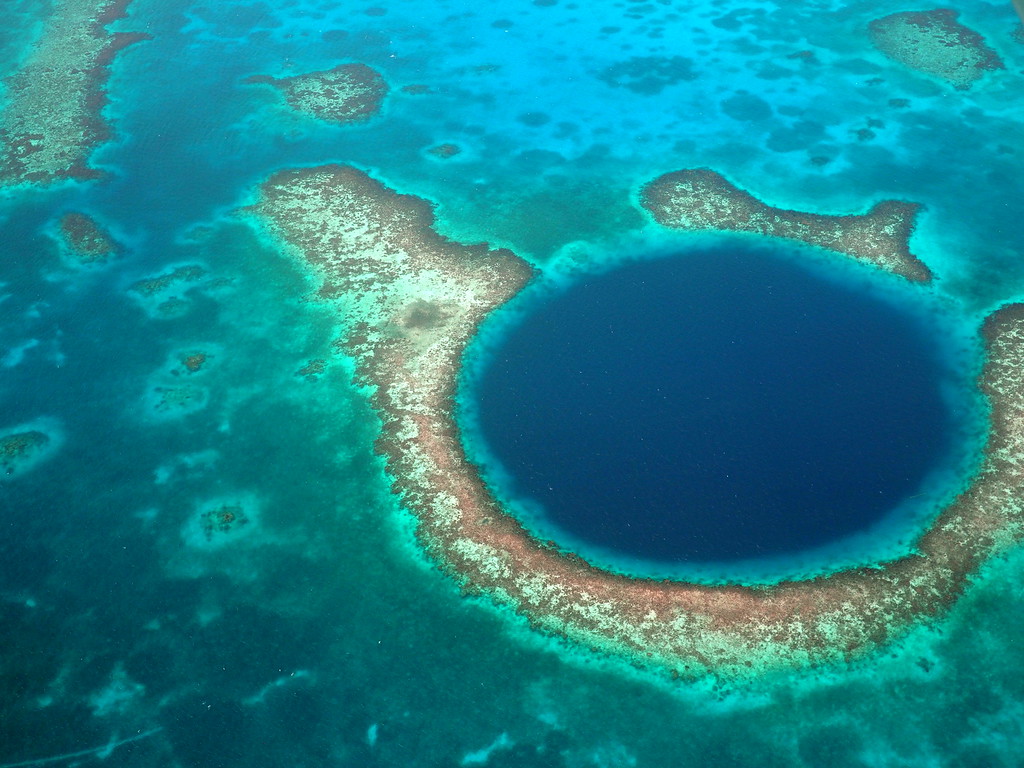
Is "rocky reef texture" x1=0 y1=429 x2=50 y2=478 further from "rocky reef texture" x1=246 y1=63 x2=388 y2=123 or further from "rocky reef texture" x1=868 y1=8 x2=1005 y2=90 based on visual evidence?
"rocky reef texture" x1=868 y1=8 x2=1005 y2=90

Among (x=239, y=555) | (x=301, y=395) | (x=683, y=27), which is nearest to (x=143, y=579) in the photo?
(x=239, y=555)

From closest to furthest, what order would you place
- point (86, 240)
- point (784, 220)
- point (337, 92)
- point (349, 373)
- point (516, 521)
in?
1. point (516, 521)
2. point (349, 373)
3. point (784, 220)
4. point (86, 240)
5. point (337, 92)

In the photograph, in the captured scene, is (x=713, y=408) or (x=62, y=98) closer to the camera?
(x=713, y=408)

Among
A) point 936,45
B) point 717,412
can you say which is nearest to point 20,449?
point 717,412

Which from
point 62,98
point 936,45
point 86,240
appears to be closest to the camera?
point 86,240

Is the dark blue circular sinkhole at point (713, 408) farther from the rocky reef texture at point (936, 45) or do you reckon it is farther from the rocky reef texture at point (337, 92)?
the rocky reef texture at point (936, 45)

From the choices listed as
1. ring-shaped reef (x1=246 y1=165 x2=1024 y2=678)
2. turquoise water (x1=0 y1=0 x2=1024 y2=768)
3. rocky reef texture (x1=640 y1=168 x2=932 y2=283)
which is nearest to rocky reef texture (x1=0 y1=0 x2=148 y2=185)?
turquoise water (x1=0 y1=0 x2=1024 y2=768)

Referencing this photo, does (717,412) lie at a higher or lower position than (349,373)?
lower

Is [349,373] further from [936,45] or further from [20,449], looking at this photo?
[936,45]
